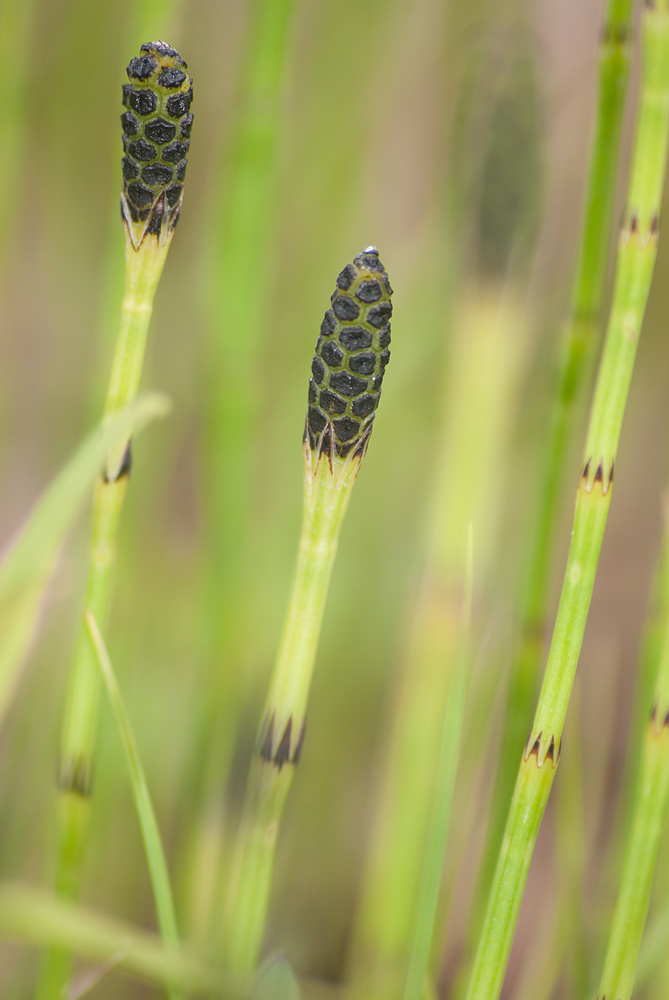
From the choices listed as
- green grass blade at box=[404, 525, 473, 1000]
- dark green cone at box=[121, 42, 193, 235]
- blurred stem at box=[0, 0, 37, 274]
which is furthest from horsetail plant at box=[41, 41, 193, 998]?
blurred stem at box=[0, 0, 37, 274]

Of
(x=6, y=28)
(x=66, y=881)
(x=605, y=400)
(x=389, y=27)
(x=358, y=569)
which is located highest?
(x=389, y=27)

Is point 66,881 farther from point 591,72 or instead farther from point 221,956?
point 591,72

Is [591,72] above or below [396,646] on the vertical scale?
Answer: above

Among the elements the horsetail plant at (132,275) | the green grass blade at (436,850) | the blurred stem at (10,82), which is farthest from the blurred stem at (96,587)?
the blurred stem at (10,82)

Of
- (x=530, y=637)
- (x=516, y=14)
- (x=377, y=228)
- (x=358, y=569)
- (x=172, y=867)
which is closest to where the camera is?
(x=530, y=637)

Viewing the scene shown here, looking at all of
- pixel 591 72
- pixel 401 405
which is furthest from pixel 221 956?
pixel 591 72

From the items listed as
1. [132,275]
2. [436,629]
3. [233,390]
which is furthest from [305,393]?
[132,275]
